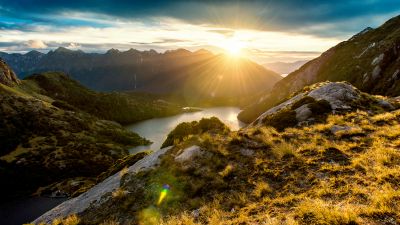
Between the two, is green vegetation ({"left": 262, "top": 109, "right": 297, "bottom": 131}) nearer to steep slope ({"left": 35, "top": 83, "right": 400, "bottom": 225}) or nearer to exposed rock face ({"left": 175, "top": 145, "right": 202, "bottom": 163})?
steep slope ({"left": 35, "top": 83, "right": 400, "bottom": 225})

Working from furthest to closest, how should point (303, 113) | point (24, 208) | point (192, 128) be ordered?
1. point (24, 208)
2. point (192, 128)
3. point (303, 113)

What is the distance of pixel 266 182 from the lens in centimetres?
1783

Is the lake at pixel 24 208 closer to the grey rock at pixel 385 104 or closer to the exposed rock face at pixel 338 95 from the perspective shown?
the exposed rock face at pixel 338 95

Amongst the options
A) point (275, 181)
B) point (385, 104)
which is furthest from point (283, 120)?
point (275, 181)

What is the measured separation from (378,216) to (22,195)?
200108 millimetres

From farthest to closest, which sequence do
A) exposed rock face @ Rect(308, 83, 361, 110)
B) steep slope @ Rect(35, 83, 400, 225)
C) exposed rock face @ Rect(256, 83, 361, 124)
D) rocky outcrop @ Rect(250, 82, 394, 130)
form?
exposed rock face @ Rect(308, 83, 361, 110)
exposed rock face @ Rect(256, 83, 361, 124)
rocky outcrop @ Rect(250, 82, 394, 130)
steep slope @ Rect(35, 83, 400, 225)

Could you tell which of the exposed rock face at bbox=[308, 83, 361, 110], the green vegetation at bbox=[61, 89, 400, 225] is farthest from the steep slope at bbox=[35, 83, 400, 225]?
the exposed rock face at bbox=[308, 83, 361, 110]

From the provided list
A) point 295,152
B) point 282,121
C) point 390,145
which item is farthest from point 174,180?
point 282,121

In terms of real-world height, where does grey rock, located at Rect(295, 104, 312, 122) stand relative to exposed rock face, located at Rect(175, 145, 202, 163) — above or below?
above

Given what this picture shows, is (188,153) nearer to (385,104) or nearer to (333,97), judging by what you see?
(333,97)

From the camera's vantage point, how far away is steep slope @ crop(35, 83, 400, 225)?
43.0 ft

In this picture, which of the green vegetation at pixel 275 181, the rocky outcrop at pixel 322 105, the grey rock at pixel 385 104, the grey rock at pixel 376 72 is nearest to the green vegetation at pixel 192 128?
the rocky outcrop at pixel 322 105

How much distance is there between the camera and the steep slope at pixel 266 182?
516 inches

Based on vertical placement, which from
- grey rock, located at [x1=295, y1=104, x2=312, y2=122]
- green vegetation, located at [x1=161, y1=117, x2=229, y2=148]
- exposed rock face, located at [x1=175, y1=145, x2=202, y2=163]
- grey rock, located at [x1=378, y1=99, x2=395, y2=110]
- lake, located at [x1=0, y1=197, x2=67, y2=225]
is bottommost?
lake, located at [x1=0, y1=197, x2=67, y2=225]
